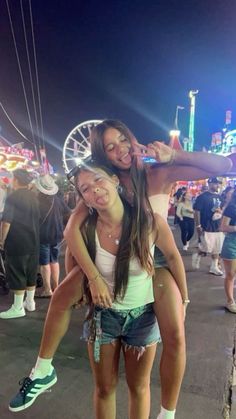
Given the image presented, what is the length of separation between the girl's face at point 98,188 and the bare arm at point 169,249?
10.3 inches

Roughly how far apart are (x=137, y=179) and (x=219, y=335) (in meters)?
2.87

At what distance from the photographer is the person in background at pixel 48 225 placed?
5086mm

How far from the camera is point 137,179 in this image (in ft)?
6.12

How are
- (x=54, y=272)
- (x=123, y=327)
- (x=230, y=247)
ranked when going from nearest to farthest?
(x=123, y=327) < (x=230, y=247) < (x=54, y=272)

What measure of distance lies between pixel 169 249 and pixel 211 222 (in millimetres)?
5087

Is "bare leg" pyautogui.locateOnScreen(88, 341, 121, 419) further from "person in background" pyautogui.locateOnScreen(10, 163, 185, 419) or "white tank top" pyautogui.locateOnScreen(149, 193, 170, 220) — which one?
"white tank top" pyautogui.locateOnScreen(149, 193, 170, 220)

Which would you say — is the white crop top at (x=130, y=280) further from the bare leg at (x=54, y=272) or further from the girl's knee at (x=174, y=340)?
the bare leg at (x=54, y=272)

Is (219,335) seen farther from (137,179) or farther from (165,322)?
(137,179)

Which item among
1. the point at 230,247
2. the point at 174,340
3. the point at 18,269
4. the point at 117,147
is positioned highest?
the point at 117,147

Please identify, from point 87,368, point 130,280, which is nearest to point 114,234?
point 130,280

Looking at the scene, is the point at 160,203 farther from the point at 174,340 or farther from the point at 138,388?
the point at 138,388

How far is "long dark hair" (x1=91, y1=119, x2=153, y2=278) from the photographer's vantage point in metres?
1.75

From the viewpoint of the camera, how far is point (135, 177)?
1.87m

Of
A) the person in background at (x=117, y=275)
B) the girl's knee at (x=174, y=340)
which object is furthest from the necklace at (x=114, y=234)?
the girl's knee at (x=174, y=340)
